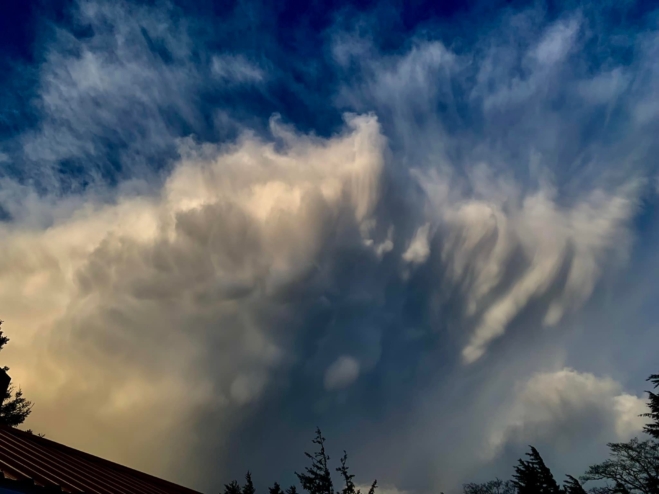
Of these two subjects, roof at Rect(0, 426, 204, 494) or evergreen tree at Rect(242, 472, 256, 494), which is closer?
roof at Rect(0, 426, 204, 494)

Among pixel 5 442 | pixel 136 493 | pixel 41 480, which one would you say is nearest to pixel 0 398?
pixel 5 442

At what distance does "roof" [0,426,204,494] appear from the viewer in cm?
943

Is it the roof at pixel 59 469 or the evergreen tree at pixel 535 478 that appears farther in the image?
the evergreen tree at pixel 535 478

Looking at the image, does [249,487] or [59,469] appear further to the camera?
[249,487]

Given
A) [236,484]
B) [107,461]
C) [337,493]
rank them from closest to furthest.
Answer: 1. [107,461]
2. [337,493]
3. [236,484]

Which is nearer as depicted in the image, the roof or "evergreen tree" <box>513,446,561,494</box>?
the roof

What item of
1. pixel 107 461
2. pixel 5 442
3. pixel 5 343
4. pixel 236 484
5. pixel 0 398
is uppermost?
pixel 5 343

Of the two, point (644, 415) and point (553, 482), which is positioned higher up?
point (644, 415)

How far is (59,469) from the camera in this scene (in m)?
11.7

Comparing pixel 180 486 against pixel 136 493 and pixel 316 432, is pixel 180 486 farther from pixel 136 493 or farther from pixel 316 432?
pixel 316 432

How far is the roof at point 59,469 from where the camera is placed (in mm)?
9430

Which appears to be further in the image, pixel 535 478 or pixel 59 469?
pixel 535 478

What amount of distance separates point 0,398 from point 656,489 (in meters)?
54.6

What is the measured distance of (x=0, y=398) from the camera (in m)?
19.4
